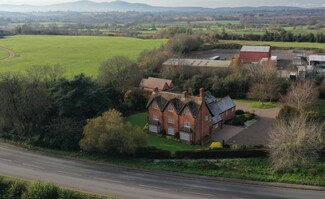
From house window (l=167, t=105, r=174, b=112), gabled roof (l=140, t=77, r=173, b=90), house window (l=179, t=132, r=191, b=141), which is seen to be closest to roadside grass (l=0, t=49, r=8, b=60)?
gabled roof (l=140, t=77, r=173, b=90)

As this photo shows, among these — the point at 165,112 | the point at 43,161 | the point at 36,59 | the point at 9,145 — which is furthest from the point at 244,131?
the point at 36,59

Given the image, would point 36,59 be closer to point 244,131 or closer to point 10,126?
point 10,126

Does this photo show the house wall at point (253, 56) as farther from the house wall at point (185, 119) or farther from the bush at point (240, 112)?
the house wall at point (185, 119)

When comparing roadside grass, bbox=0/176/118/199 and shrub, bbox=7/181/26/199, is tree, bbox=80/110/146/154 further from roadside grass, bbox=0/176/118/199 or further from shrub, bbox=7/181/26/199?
shrub, bbox=7/181/26/199

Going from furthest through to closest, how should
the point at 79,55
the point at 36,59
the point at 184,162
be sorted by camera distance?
the point at 79,55, the point at 36,59, the point at 184,162

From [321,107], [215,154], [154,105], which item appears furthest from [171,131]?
[321,107]

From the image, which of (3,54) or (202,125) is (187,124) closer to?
A: (202,125)

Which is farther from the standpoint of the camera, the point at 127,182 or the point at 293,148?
the point at 293,148
